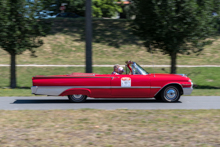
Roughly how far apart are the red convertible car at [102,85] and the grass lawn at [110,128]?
1.74m

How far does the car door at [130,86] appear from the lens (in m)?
9.59

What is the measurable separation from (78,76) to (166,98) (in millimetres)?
2868

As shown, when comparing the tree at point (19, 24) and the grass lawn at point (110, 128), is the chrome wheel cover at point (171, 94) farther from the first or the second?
the tree at point (19, 24)

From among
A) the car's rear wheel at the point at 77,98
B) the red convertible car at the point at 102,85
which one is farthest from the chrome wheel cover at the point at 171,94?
Answer: the car's rear wheel at the point at 77,98

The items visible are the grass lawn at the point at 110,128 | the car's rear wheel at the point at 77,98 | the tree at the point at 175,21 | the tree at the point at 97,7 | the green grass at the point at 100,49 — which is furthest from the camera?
the tree at the point at 97,7

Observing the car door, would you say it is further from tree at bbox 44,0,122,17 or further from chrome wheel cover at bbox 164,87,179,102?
tree at bbox 44,0,122,17

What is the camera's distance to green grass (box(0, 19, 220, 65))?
80.6 ft

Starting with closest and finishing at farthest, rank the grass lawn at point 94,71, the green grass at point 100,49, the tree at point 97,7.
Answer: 1. the grass lawn at point 94,71
2. the green grass at point 100,49
3. the tree at point 97,7

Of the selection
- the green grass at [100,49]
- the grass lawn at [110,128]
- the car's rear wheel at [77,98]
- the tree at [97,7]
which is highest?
the tree at [97,7]

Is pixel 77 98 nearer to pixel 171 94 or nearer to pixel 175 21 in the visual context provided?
pixel 171 94

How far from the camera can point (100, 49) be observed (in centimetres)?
2759

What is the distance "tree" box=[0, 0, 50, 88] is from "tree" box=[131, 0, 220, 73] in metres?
4.88

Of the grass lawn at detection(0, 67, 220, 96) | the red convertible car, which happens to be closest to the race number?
the red convertible car

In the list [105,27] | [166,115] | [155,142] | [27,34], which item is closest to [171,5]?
[27,34]
